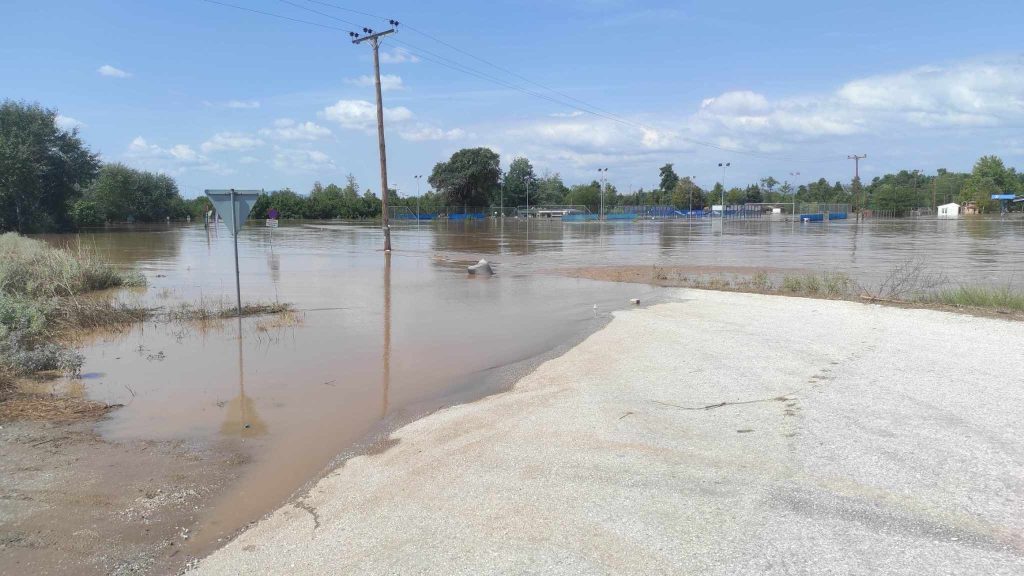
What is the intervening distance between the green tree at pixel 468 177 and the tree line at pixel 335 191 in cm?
18

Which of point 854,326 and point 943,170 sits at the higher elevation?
point 943,170

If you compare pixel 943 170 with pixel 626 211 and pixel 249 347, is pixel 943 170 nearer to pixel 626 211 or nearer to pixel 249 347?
pixel 626 211

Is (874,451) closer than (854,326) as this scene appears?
Yes

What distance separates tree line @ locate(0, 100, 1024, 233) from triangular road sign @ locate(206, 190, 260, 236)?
172 ft

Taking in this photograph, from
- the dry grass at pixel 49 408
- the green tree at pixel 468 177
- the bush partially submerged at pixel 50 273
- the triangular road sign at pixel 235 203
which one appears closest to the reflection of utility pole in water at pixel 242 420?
the dry grass at pixel 49 408

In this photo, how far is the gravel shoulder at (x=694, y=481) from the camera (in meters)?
3.81

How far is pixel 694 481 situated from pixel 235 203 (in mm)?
9816

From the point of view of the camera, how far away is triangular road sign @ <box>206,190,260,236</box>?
11.5 metres

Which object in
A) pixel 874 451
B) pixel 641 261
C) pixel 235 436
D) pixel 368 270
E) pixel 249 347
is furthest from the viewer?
pixel 641 261

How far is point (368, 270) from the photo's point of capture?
22.9m

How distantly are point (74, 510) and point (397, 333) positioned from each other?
694cm

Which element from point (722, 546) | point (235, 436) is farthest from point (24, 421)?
point (722, 546)

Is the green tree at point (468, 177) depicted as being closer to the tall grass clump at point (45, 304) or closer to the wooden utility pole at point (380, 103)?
the wooden utility pole at point (380, 103)

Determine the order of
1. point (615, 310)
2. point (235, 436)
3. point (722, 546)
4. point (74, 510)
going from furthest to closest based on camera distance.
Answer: point (615, 310) < point (235, 436) < point (74, 510) < point (722, 546)
